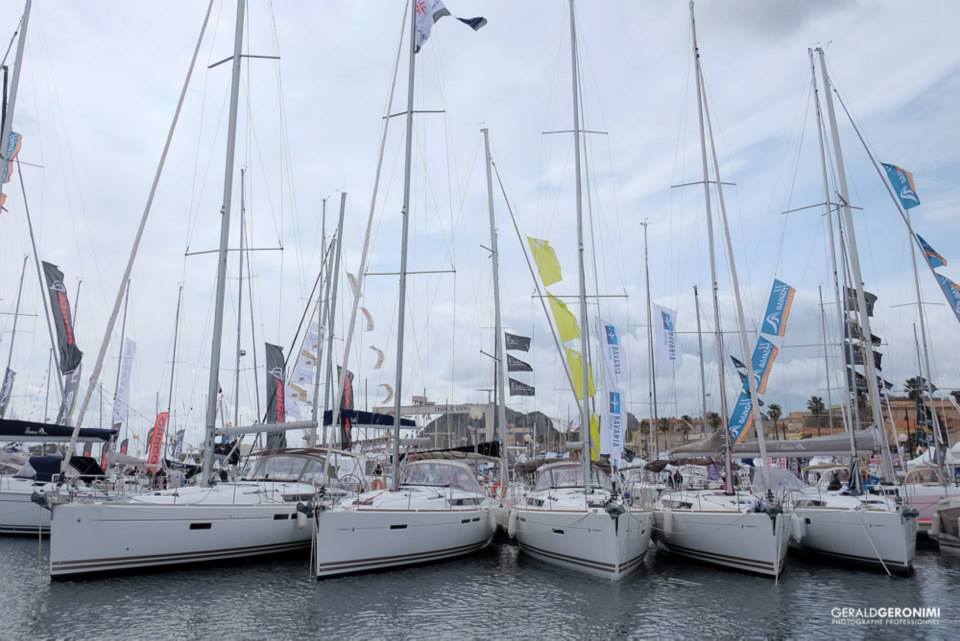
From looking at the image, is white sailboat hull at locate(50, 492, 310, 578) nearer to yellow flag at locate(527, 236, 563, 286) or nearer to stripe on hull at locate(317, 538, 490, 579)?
stripe on hull at locate(317, 538, 490, 579)

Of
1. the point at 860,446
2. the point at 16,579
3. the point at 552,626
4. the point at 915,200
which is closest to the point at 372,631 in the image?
the point at 552,626

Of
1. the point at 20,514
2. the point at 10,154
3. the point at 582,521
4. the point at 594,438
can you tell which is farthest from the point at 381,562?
the point at 10,154

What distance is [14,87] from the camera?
19.3 metres

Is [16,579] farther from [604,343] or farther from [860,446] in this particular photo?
[860,446]

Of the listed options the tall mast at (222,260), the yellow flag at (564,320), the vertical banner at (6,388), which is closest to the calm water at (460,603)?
the tall mast at (222,260)

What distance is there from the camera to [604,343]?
2572 centimetres

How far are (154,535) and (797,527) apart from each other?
15561mm

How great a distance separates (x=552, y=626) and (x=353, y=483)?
1071cm

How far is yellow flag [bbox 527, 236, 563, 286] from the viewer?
75.0ft

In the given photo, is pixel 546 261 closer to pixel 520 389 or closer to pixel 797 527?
pixel 520 389

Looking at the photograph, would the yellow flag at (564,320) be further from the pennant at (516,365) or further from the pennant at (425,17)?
the pennant at (425,17)

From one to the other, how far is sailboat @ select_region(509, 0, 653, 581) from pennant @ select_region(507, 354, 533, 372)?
5198 mm

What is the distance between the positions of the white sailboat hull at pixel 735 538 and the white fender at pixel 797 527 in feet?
1.60

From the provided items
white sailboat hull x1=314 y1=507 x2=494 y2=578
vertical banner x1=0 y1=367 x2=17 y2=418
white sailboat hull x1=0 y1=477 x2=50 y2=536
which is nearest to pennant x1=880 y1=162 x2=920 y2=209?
white sailboat hull x1=314 y1=507 x2=494 y2=578
